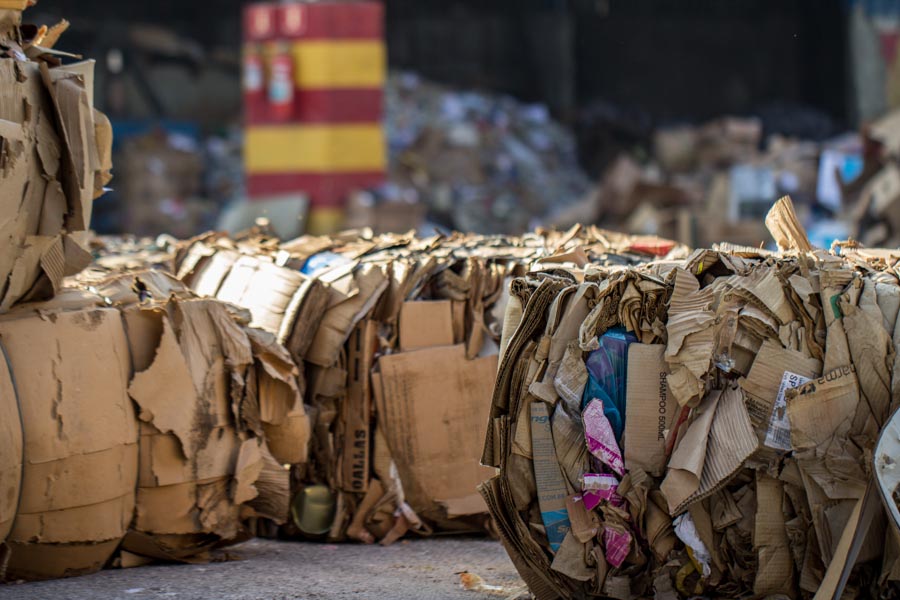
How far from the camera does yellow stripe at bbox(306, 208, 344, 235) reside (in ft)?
30.8

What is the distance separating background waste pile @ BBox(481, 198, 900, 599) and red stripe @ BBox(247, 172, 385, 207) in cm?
658

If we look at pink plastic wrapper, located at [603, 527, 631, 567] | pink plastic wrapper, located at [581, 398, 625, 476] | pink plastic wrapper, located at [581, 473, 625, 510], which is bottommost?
pink plastic wrapper, located at [603, 527, 631, 567]

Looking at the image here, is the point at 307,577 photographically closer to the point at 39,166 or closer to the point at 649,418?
the point at 649,418

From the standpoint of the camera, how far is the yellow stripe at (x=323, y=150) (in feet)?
30.8

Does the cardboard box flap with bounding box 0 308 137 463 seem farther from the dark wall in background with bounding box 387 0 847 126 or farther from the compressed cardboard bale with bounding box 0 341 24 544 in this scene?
the dark wall in background with bounding box 387 0 847 126

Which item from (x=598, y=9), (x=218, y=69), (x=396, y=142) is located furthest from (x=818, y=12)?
(x=218, y=69)

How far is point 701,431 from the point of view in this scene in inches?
109

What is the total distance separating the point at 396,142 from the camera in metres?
13.1

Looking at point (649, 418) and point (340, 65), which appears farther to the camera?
point (340, 65)

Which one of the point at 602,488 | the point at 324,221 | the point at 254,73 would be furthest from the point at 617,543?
the point at 254,73

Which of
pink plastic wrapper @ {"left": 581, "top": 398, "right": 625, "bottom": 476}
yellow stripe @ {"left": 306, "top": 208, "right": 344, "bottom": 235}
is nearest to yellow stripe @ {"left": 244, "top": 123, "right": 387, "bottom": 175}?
yellow stripe @ {"left": 306, "top": 208, "right": 344, "bottom": 235}

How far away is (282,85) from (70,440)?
6.50 meters

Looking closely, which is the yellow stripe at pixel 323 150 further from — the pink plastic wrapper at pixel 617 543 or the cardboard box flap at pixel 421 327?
the pink plastic wrapper at pixel 617 543

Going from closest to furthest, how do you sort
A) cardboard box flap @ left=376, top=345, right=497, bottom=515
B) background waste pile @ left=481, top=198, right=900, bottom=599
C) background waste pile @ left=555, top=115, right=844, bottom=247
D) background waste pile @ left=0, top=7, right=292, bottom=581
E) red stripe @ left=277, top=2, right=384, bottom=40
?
background waste pile @ left=481, top=198, right=900, bottom=599 < background waste pile @ left=0, top=7, right=292, bottom=581 < cardboard box flap @ left=376, top=345, right=497, bottom=515 < background waste pile @ left=555, top=115, right=844, bottom=247 < red stripe @ left=277, top=2, right=384, bottom=40
